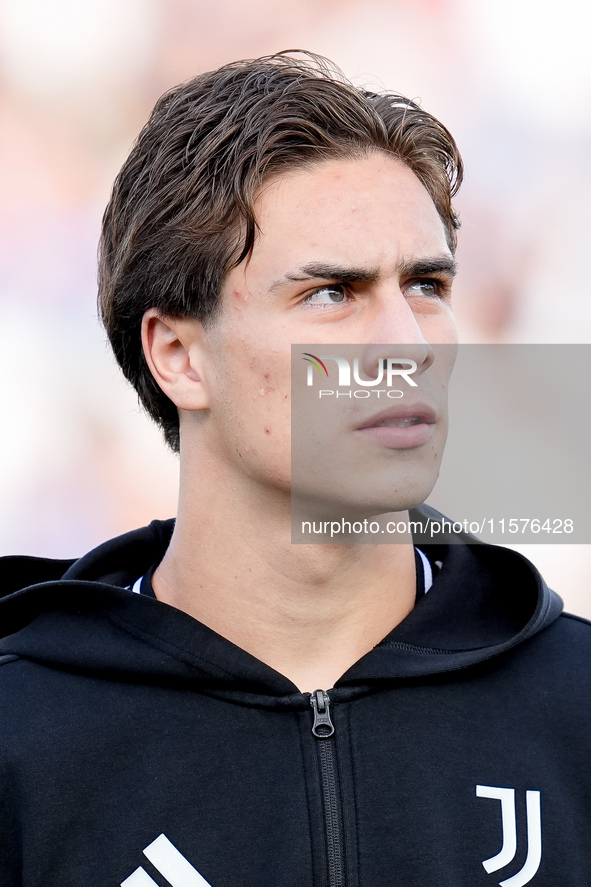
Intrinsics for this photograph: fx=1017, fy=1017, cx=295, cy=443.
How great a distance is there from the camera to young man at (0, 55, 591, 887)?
5.36ft

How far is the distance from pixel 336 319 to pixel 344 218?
186mm

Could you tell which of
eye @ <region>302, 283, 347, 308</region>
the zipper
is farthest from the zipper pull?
eye @ <region>302, 283, 347, 308</region>

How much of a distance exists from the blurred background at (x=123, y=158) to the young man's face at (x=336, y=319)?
2.82 m

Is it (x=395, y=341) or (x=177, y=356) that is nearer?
(x=395, y=341)

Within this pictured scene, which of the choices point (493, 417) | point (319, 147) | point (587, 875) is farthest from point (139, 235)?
point (493, 417)

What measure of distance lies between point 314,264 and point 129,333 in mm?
561

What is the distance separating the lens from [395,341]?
1720 millimetres

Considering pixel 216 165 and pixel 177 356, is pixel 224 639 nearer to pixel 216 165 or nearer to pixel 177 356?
pixel 177 356

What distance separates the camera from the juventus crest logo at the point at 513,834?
1.65 meters

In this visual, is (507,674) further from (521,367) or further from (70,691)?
(521,367)

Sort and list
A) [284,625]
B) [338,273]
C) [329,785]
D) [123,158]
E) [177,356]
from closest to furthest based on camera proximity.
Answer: [329,785] → [338,273] → [284,625] → [177,356] → [123,158]

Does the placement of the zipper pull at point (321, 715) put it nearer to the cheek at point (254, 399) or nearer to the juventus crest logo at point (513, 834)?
the juventus crest logo at point (513, 834)

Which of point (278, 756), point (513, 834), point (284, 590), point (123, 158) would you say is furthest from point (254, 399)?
point (123, 158)

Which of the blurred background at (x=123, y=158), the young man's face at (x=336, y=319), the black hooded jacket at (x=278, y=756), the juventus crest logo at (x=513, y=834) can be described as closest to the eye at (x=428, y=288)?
the young man's face at (x=336, y=319)
